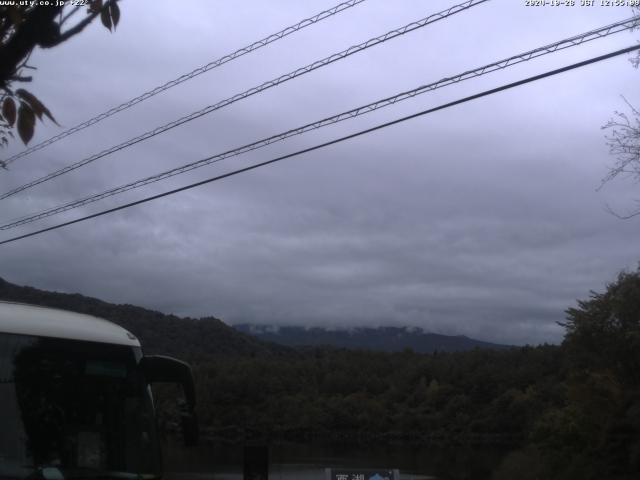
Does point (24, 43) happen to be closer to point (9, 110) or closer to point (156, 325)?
point (9, 110)

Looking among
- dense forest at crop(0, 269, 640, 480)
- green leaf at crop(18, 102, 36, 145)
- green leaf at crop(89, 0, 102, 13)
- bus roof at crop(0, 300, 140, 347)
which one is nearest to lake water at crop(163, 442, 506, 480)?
dense forest at crop(0, 269, 640, 480)

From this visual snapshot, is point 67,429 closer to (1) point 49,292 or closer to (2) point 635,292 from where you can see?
(1) point 49,292

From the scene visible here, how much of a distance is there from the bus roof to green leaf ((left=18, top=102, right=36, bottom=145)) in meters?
3.77

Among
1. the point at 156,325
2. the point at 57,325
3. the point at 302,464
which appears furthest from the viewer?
the point at 302,464

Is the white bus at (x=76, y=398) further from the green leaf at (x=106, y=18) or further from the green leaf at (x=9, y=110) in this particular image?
the green leaf at (x=106, y=18)

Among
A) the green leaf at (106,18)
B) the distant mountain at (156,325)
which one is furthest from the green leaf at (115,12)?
the distant mountain at (156,325)

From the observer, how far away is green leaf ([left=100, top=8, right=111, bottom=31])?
3.65 m

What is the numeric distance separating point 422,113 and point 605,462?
2197 cm

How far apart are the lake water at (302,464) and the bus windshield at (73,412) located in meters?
6.14

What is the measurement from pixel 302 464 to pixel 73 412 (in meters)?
23.6

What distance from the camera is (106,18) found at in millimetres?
3689

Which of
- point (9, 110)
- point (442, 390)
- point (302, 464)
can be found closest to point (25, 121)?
point (9, 110)

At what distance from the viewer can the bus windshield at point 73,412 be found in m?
6.68

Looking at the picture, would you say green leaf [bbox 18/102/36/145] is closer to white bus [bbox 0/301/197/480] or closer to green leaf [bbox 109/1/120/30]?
green leaf [bbox 109/1/120/30]
